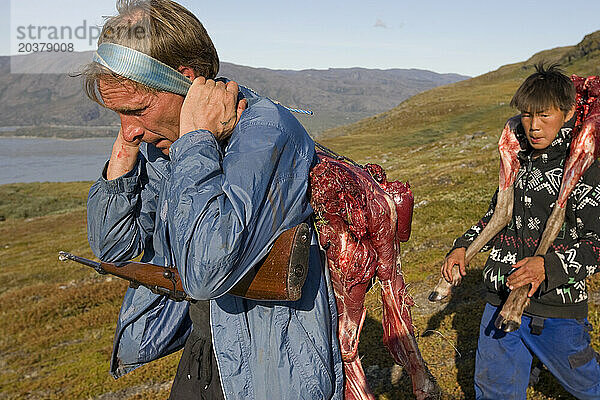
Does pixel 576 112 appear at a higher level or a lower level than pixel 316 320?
higher

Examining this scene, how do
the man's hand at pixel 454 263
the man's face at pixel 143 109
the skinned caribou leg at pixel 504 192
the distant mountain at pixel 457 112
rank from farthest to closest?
the distant mountain at pixel 457 112 < the man's hand at pixel 454 263 < the skinned caribou leg at pixel 504 192 < the man's face at pixel 143 109

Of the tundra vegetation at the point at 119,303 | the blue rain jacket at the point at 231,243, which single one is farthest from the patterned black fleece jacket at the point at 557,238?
the blue rain jacket at the point at 231,243

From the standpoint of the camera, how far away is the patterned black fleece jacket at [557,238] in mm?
4227

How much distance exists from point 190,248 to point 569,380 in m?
4.09

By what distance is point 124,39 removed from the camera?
2.36 metres

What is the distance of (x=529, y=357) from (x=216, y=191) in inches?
161

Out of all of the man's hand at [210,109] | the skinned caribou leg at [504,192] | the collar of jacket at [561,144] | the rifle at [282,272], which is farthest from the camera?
the skinned caribou leg at [504,192]

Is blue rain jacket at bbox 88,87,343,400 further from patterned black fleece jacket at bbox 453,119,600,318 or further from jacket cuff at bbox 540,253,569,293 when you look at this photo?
patterned black fleece jacket at bbox 453,119,600,318

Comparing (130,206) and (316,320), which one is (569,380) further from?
(130,206)

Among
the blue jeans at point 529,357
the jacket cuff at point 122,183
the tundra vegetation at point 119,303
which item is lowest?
the tundra vegetation at point 119,303

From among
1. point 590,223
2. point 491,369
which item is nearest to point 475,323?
point 491,369

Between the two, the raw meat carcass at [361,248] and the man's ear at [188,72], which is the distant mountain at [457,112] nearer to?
the raw meat carcass at [361,248]

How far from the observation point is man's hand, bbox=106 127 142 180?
115 inches

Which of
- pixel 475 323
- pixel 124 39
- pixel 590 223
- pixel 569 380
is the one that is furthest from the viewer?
pixel 475 323
